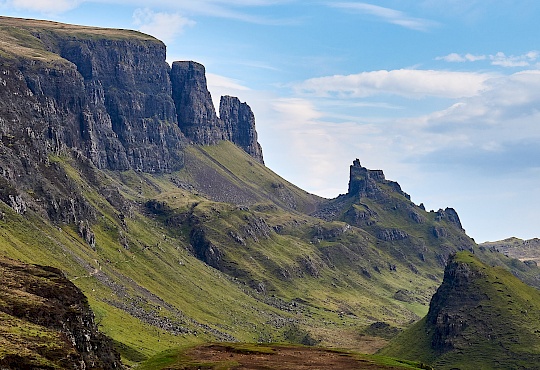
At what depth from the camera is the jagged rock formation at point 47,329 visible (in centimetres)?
13888

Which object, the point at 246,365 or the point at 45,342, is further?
the point at 246,365

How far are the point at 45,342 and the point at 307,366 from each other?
74.8 m

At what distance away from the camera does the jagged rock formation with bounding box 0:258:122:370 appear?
13888 centimetres

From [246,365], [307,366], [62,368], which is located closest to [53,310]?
[62,368]

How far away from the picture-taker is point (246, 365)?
184 m

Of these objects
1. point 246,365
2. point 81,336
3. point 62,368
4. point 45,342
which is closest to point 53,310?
point 81,336

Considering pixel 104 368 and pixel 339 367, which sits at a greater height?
pixel 339 367

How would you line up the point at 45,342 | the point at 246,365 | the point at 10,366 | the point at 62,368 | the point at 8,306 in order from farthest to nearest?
the point at 246,365, the point at 8,306, the point at 45,342, the point at 62,368, the point at 10,366

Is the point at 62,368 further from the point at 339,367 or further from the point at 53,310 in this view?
the point at 339,367

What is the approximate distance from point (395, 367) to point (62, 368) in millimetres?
101532

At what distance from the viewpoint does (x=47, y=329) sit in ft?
529

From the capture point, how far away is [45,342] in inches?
5876

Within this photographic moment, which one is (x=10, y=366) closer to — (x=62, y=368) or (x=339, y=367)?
(x=62, y=368)

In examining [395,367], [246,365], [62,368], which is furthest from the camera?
[395,367]
